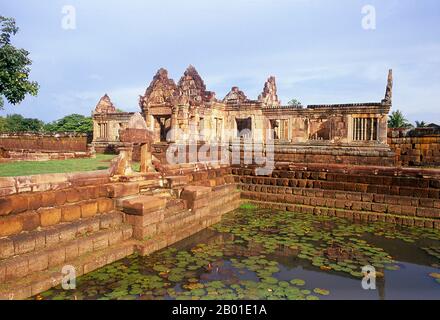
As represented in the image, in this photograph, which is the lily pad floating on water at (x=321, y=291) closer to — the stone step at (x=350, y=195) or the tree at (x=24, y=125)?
the stone step at (x=350, y=195)

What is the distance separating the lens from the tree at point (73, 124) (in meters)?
41.3

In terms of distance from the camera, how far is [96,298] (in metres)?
3.83

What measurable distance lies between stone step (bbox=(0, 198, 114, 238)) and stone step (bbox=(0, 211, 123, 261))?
0.08m

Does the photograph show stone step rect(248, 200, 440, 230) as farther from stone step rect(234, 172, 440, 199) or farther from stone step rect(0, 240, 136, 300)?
stone step rect(0, 240, 136, 300)

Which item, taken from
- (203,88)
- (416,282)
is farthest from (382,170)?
(203,88)

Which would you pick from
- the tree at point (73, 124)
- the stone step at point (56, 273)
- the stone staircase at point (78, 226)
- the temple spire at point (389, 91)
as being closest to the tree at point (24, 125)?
the tree at point (73, 124)

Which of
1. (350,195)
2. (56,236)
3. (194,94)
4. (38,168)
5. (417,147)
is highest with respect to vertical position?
(194,94)

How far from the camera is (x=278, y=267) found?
5000mm

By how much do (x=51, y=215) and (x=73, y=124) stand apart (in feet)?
136

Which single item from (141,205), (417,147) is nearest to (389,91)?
(417,147)


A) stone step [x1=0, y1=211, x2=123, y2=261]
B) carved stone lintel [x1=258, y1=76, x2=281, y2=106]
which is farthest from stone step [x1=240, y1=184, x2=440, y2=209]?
carved stone lintel [x1=258, y1=76, x2=281, y2=106]

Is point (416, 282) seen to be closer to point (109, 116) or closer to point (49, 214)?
point (49, 214)

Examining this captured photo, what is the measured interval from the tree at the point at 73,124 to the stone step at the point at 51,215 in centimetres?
3720

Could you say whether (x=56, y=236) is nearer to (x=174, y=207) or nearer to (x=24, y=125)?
(x=174, y=207)
